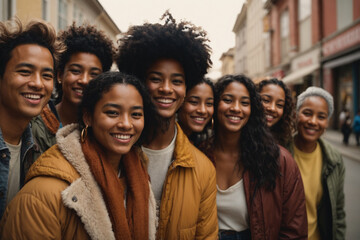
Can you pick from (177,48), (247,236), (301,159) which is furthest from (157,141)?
(301,159)

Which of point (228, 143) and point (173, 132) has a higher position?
point (173, 132)

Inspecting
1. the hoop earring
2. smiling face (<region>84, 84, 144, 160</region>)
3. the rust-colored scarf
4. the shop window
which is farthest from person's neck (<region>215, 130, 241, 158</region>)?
the shop window

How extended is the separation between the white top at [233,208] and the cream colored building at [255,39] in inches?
1184

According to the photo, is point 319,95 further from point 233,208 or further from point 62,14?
point 62,14

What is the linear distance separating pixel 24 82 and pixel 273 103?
2.56m

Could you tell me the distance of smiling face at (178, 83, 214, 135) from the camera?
2.76 meters

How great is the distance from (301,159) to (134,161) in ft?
6.52

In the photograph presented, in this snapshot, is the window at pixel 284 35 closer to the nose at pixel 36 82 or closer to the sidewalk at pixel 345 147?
the sidewalk at pixel 345 147

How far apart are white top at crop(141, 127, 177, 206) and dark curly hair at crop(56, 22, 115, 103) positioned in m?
1.26

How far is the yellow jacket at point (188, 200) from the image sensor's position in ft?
6.86

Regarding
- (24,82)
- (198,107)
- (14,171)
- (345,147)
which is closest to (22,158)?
(14,171)

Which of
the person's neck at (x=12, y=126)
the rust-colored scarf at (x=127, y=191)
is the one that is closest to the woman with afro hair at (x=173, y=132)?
the rust-colored scarf at (x=127, y=191)

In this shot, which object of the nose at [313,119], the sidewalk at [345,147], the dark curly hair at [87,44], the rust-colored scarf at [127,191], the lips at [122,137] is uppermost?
the dark curly hair at [87,44]

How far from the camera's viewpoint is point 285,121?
326 cm
